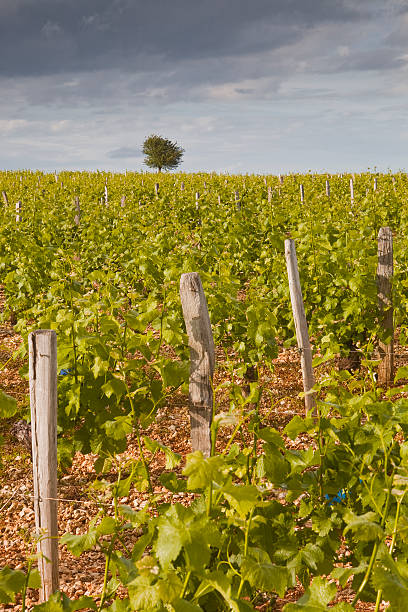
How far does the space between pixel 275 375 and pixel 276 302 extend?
87 centimetres

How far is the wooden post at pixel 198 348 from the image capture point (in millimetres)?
3297

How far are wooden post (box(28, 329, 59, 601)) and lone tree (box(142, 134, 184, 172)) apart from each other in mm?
57890

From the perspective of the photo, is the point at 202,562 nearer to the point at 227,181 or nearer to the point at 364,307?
the point at 364,307

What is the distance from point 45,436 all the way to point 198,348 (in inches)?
42.1

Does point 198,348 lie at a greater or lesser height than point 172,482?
greater

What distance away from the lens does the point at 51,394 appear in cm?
264

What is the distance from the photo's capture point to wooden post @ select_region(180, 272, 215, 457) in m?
3.30

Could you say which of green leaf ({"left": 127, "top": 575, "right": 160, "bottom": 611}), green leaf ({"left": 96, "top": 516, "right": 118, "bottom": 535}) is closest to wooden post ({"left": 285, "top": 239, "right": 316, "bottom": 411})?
green leaf ({"left": 96, "top": 516, "right": 118, "bottom": 535})

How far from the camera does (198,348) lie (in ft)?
10.8

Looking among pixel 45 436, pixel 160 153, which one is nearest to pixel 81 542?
pixel 45 436

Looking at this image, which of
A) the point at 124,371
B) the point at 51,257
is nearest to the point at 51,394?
the point at 124,371

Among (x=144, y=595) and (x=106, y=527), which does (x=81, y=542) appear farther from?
(x=144, y=595)

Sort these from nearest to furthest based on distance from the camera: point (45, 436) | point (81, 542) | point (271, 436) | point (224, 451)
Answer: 1. point (81, 542)
2. point (271, 436)
3. point (224, 451)
4. point (45, 436)

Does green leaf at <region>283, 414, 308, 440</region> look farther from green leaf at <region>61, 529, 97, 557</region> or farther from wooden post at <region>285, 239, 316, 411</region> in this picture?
wooden post at <region>285, 239, 316, 411</region>
